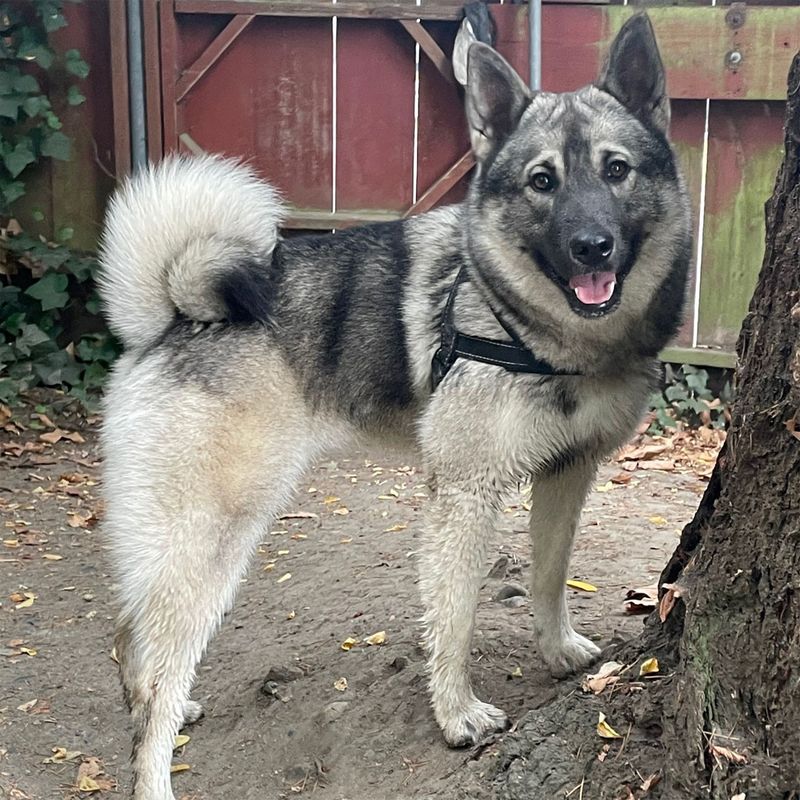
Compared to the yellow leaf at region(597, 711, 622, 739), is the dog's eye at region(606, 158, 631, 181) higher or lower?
higher

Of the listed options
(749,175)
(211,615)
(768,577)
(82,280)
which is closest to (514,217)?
(768,577)

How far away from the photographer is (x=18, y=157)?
5871 millimetres

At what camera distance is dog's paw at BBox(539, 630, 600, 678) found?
9.96 feet

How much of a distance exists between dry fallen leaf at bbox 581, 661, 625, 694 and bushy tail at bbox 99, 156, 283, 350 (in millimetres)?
1444

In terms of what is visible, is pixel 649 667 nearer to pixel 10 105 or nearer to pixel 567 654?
pixel 567 654

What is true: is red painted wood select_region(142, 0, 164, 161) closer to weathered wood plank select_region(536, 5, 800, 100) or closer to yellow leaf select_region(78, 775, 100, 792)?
weathered wood plank select_region(536, 5, 800, 100)

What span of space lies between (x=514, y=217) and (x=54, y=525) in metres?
2.96

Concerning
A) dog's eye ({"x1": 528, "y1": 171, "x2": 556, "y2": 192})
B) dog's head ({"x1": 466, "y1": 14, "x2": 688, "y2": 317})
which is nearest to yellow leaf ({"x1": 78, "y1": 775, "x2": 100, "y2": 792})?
dog's head ({"x1": 466, "y1": 14, "x2": 688, "y2": 317})

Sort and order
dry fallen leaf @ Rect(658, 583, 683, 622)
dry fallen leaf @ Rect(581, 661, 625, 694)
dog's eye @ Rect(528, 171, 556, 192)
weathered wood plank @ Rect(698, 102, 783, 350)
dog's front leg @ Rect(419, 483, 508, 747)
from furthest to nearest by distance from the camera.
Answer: weathered wood plank @ Rect(698, 102, 783, 350) < dog's front leg @ Rect(419, 483, 508, 747) < dog's eye @ Rect(528, 171, 556, 192) < dry fallen leaf @ Rect(581, 661, 625, 694) < dry fallen leaf @ Rect(658, 583, 683, 622)

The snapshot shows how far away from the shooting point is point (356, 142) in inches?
236

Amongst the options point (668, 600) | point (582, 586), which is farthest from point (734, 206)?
point (668, 600)

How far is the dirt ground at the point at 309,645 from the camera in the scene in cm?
296

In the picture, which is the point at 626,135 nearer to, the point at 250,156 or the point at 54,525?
the point at 54,525

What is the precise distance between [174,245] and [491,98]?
3.31 ft
